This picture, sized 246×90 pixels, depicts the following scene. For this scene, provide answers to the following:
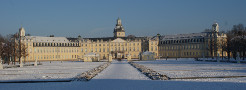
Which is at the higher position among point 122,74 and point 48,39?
point 48,39

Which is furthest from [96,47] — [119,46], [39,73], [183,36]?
[39,73]

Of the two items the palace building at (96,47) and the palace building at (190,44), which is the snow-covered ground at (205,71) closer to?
the palace building at (190,44)

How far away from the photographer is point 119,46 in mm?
114500

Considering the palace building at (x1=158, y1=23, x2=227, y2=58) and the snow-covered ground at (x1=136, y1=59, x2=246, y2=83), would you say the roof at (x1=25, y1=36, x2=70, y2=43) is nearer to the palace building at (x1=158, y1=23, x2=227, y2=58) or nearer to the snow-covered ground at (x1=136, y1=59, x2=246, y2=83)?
the palace building at (x1=158, y1=23, x2=227, y2=58)

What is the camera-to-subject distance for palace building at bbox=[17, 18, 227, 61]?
10055 centimetres

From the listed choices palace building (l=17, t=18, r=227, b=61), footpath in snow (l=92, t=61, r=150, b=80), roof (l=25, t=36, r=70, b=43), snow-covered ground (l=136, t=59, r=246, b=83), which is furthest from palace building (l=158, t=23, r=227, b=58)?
footpath in snow (l=92, t=61, r=150, b=80)

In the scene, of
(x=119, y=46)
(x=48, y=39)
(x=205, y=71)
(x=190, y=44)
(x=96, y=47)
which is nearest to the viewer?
(x=205, y=71)

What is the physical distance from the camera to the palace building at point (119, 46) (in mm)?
100550

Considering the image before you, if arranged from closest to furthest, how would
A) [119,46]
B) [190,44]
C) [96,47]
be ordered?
1. [190,44]
2. [96,47]
3. [119,46]

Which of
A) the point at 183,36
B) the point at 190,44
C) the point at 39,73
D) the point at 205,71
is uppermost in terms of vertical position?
the point at 183,36

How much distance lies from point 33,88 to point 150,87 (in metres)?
7.27

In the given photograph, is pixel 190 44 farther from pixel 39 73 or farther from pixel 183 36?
pixel 39 73

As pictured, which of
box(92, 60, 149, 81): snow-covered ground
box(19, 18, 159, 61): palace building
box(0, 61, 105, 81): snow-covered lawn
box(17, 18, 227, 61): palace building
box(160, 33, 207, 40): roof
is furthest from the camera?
box(19, 18, 159, 61): palace building

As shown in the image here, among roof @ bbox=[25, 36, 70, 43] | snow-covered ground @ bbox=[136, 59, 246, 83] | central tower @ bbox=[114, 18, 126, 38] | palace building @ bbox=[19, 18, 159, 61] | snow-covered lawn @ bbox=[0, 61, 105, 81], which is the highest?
central tower @ bbox=[114, 18, 126, 38]
